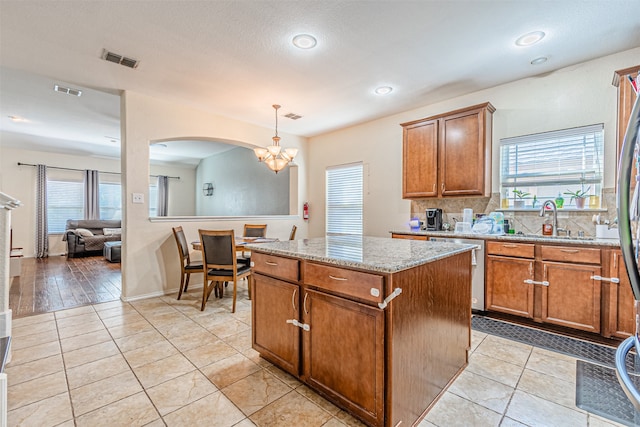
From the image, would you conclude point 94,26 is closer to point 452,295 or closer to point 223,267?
point 223,267

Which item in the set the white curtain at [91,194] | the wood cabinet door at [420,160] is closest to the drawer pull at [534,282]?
the wood cabinet door at [420,160]

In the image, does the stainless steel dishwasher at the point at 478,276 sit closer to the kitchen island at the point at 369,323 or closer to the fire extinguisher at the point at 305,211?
the kitchen island at the point at 369,323

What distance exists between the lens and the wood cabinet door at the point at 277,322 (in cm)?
183

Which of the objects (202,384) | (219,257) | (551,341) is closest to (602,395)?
(551,341)

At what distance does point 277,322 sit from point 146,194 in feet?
9.43

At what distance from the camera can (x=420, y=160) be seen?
12.5ft

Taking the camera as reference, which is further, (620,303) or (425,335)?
(620,303)

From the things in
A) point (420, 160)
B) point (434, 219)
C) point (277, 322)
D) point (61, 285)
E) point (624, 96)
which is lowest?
point (61, 285)

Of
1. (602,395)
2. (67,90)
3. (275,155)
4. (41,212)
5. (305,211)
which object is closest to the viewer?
(602,395)

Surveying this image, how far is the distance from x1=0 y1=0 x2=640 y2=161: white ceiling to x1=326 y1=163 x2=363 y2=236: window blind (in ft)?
4.35

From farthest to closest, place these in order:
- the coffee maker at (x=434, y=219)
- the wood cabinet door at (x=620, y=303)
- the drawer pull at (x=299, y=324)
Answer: the coffee maker at (x=434, y=219) < the wood cabinet door at (x=620, y=303) < the drawer pull at (x=299, y=324)

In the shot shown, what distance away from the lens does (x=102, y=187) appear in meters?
7.97

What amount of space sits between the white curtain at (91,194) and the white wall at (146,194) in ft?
17.4

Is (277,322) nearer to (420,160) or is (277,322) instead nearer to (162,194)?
(420,160)
